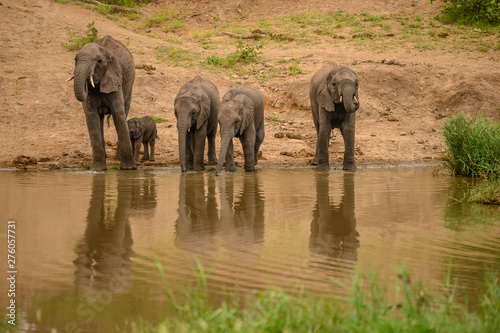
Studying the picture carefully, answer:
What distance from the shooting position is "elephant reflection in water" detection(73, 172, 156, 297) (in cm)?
404

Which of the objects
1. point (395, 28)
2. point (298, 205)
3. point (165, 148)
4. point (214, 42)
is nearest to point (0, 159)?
point (165, 148)

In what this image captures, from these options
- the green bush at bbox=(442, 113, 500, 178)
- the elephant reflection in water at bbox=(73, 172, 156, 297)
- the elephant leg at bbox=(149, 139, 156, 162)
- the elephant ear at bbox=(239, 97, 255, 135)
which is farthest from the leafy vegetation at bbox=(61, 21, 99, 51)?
the green bush at bbox=(442, 113, 500, 178)

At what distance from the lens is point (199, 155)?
11828mm

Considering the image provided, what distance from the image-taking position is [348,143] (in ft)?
40.1

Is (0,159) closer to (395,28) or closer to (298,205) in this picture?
(298,205)

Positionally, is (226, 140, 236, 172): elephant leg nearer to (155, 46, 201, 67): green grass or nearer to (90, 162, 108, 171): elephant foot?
(90, 162, 108, 171): elephant foot

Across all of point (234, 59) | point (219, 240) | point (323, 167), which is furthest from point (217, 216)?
point (234, 59)

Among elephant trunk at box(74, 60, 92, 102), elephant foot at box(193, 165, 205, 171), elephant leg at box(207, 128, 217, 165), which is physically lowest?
elephant foot at box(193, 165, 205, 171)

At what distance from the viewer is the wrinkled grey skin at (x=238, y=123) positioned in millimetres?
10945

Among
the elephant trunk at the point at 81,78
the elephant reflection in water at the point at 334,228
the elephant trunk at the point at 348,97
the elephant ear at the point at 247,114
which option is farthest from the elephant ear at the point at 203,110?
the elephant reflection in water at the point at 334,228

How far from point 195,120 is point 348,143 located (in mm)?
2991

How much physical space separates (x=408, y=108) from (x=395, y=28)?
7564 millimetres

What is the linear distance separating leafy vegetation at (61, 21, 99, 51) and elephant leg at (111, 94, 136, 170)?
7463 millimetres

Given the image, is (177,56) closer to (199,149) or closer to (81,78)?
(199,149)
